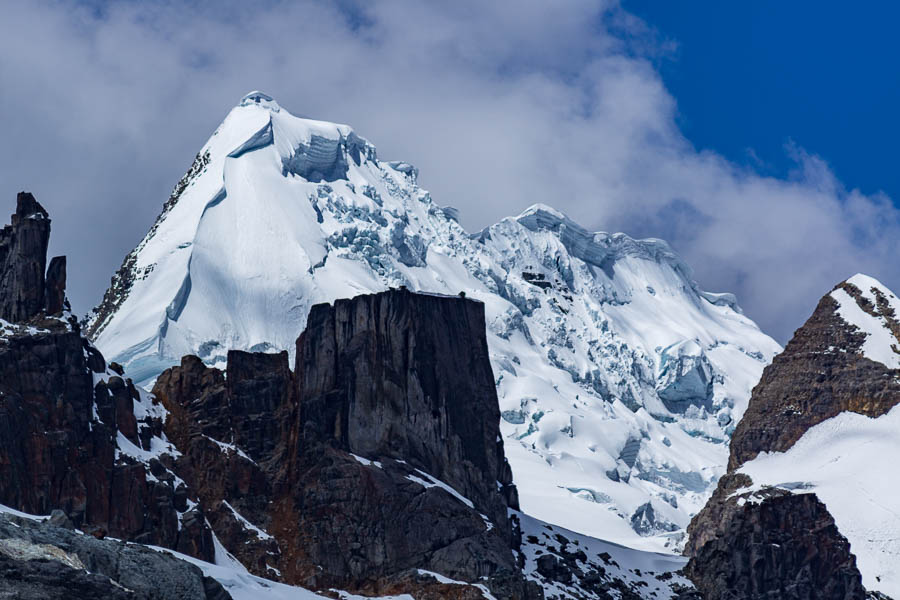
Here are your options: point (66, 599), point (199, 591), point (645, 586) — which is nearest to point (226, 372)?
point (645, 586)

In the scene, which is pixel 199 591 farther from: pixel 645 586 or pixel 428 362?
pixel 645 586

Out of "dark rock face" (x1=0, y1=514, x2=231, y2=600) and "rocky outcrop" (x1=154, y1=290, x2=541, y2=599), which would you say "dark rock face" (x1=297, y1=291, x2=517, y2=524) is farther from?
"dark rock face" (x1=0, y1=514, x2=231, y2=600)

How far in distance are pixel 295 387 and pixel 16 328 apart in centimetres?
3340

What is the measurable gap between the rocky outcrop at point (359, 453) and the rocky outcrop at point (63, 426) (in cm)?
989

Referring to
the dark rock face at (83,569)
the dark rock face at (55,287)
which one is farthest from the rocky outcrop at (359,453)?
the dark rock face at (83,569)

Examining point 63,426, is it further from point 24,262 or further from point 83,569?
point 83,569

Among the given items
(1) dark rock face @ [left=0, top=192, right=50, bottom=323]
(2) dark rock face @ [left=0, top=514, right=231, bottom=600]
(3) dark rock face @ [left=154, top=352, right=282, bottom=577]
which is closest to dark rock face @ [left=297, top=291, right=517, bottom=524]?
(3) dark rock face @ [left=154, top=352, right=282, bottom=577]

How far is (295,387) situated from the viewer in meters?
184

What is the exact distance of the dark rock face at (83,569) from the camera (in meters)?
101

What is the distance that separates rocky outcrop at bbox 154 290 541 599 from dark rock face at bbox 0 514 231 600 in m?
52.1

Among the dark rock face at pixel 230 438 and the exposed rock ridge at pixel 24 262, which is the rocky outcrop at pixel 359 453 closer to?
the dark rock face at pixel 230 438

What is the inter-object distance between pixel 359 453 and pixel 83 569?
2845 inches

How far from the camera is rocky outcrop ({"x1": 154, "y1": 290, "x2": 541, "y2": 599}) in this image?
170m

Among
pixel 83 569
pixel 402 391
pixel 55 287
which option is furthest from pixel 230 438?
pixel 83 569
